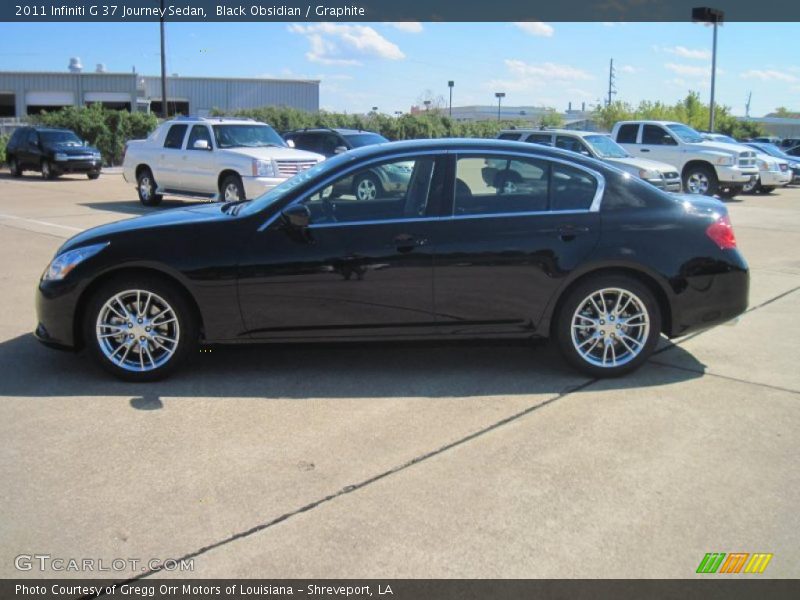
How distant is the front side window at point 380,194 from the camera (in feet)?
17.0

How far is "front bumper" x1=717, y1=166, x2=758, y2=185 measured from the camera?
803 inches

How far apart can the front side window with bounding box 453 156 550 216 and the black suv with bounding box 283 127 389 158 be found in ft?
40.5

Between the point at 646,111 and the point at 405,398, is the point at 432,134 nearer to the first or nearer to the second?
the point at 646,111

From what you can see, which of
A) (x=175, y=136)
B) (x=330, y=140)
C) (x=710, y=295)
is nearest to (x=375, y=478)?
(x=710, y=295)

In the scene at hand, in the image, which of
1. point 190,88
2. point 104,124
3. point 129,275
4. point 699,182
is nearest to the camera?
point 129,275

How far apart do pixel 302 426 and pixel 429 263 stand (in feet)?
4.59

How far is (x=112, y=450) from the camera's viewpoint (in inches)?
161

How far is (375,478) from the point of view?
379cm

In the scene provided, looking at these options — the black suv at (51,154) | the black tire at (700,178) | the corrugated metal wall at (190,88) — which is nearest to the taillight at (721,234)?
the black tire at (700,178)

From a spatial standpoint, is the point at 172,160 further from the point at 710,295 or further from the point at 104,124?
the point at 104,124

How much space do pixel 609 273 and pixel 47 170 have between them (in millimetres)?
24535

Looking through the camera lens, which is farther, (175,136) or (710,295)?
(175,136)

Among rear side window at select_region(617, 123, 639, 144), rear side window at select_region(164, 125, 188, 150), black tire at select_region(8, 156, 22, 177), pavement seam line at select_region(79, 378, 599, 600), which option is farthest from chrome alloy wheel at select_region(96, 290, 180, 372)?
black tire at select_region(8, 156, 22, 177)
